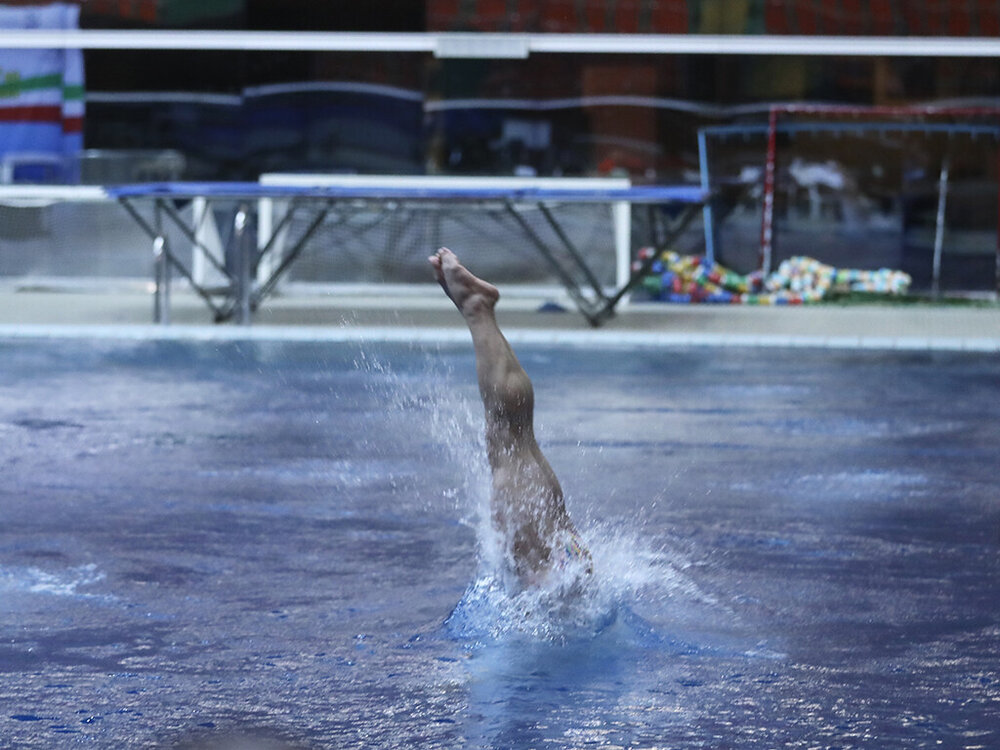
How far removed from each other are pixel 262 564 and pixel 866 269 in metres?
14.0

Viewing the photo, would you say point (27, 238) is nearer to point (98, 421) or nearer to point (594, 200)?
point (594, 200)

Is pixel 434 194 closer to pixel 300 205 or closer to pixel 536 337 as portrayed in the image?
pixel 536 337

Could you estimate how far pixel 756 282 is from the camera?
18.4m

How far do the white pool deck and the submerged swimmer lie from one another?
886 cm

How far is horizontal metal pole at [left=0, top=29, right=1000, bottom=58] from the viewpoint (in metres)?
18.7

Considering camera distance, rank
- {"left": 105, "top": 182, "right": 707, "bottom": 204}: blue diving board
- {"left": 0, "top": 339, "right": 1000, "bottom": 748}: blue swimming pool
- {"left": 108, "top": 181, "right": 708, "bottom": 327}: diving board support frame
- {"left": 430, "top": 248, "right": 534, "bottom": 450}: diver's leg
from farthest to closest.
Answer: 1. {"left": 108, "top": 181, "right": 708, "bottom": 327}: diving board support frame
2. {"left": 105, "top": 182, "right": 707, "bottom": 204}: blue diving board
3. {"left": 430, "top": 248, "right": 534, "bottom": 450}: diver's leg
4. {"left": 0, "top": 339, "right": 1000, "bottom": 748}: blue swimming pool

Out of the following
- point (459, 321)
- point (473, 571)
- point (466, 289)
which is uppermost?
point (466, 289)

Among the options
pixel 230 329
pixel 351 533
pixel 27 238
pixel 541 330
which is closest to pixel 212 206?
pixel 27 238

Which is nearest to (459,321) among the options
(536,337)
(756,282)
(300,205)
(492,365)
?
(536,337)

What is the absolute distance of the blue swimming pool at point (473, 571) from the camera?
453 cm

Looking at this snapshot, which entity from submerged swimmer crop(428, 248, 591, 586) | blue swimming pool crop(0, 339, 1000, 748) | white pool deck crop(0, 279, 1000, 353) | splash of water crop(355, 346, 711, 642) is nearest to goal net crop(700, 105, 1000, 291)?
white pool deck crop(0, 279, 1000, 353)

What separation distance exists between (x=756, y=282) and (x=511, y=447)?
13.8 metres

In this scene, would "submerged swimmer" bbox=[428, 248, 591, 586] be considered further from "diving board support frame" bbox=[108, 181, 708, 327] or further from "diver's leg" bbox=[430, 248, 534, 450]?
"diving board support frame" bbox=[108, 181, 708, 327]

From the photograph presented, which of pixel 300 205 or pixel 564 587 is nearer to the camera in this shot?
pixel 564 587
